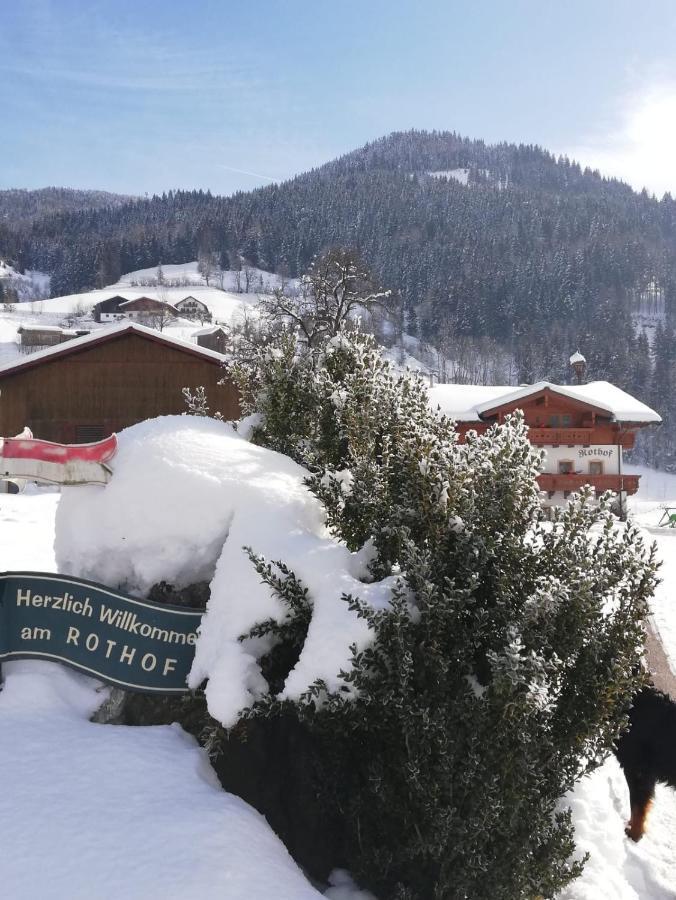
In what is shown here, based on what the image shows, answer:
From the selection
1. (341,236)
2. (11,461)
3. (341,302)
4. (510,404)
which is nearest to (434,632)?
(11,461)

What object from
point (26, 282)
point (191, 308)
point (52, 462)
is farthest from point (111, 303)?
point (52, 462)

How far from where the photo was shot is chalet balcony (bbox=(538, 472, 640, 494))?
27484 mm

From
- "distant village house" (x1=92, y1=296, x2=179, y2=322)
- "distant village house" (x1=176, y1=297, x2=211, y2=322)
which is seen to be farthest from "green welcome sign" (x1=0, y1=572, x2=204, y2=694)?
"distant village house" (x1=176, y1=297, x2=211, y2=322)

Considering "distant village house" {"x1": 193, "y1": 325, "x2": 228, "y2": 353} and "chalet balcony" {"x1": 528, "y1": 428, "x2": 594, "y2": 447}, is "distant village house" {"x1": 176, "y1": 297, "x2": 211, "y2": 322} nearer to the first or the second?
"distant village house" {"x1": 193, "y1": 325, "x2": 228, "y2": 353}

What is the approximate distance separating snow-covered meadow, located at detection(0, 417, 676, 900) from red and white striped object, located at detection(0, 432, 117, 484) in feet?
0.51

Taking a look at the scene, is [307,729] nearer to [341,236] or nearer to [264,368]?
[264,368]

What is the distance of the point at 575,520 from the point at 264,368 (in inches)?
131

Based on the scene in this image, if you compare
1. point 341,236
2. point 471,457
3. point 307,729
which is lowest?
point 307,729

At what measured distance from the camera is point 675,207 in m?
174

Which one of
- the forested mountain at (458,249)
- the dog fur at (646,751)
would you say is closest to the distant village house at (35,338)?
the forested mountain at (458,249)

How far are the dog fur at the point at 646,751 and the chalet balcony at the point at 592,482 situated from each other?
2236 centimetres

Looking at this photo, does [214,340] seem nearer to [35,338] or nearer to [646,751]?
[35,338]

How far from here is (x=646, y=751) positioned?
5.56 metres

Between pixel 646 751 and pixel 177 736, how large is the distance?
12.7 ft
